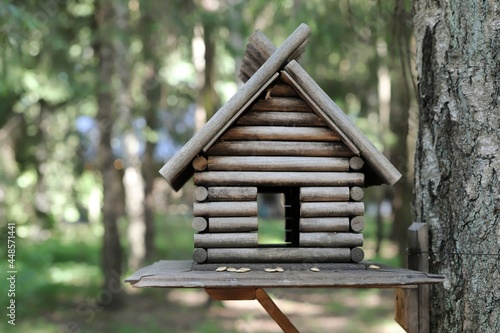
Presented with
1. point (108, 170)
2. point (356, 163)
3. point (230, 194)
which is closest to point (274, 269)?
point (230, 194)

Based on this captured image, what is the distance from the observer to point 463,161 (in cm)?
391

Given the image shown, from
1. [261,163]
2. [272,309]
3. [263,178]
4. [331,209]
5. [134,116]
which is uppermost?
[134,116]

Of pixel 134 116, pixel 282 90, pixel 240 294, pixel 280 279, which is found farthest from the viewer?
pixel 134 116

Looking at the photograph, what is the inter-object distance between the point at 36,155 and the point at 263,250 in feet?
57.8

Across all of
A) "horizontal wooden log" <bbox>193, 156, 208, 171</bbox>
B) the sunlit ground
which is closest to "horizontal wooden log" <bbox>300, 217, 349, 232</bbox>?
"horizontal wooden log" <bbox>193, 156, 208, 171</bbox>

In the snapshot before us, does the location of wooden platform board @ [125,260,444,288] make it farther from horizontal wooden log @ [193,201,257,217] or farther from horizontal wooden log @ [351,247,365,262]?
horizontal wooden log @ [193,201,257,217]

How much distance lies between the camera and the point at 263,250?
12.7ft

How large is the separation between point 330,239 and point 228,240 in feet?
2.27

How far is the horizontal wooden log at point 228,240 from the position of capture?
3.82m


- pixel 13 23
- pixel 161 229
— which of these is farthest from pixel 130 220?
pixel 13 23

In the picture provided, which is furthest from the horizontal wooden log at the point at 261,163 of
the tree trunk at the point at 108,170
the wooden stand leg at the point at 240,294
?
the tree trunk at the point at 108,170

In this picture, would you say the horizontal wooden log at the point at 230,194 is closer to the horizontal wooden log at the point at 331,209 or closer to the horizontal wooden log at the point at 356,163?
the horizontal wooden log at the point at 331,209

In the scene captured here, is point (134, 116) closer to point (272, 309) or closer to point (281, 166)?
point (281, 166)

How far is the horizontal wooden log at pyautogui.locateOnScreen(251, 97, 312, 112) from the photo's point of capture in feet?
13.1
